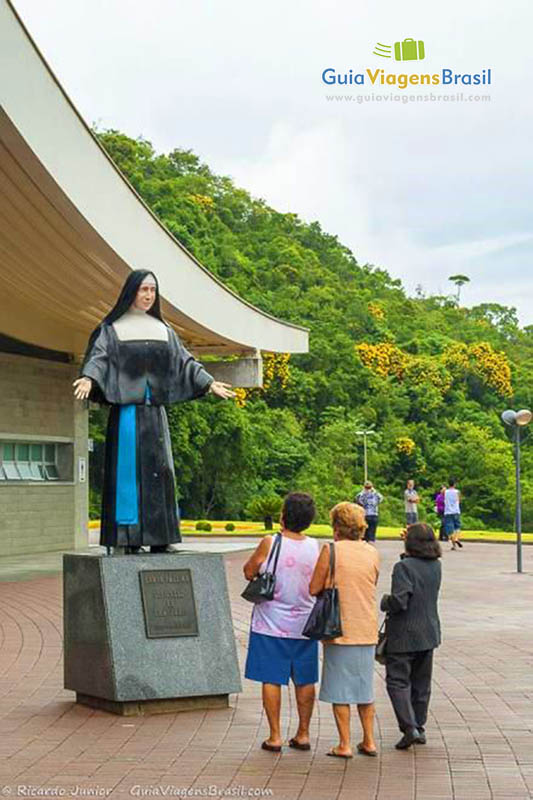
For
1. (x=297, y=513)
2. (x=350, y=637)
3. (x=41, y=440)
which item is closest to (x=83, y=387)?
(x=297, y=513)

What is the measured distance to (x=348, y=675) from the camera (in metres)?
7.20

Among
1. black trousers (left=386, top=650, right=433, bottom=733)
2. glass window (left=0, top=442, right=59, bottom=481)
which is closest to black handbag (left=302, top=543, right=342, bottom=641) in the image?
black trousers (left=386, top=650, right=433, bottom=733)

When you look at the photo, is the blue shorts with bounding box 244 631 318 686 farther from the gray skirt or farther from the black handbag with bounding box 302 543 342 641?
the black handbag with bounding box 302 543 342 641

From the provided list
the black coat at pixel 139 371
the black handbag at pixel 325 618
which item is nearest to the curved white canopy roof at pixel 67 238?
the black coat at pixel 139 371

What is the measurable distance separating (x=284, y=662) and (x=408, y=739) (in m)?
0.85

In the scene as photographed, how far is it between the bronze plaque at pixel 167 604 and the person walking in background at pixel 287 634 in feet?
4.53

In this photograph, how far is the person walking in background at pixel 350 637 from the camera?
7184 millimetres

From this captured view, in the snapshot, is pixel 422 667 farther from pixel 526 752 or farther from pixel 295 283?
pixel 295 283

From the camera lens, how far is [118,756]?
23.9 feet

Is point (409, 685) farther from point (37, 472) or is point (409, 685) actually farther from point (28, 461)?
point (37, 472)

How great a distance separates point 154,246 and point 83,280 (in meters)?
1.26

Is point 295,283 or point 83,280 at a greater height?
point 295,283

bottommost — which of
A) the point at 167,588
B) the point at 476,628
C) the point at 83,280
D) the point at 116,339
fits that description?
the point at 476,628

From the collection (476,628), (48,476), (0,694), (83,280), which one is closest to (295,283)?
(48,476)
